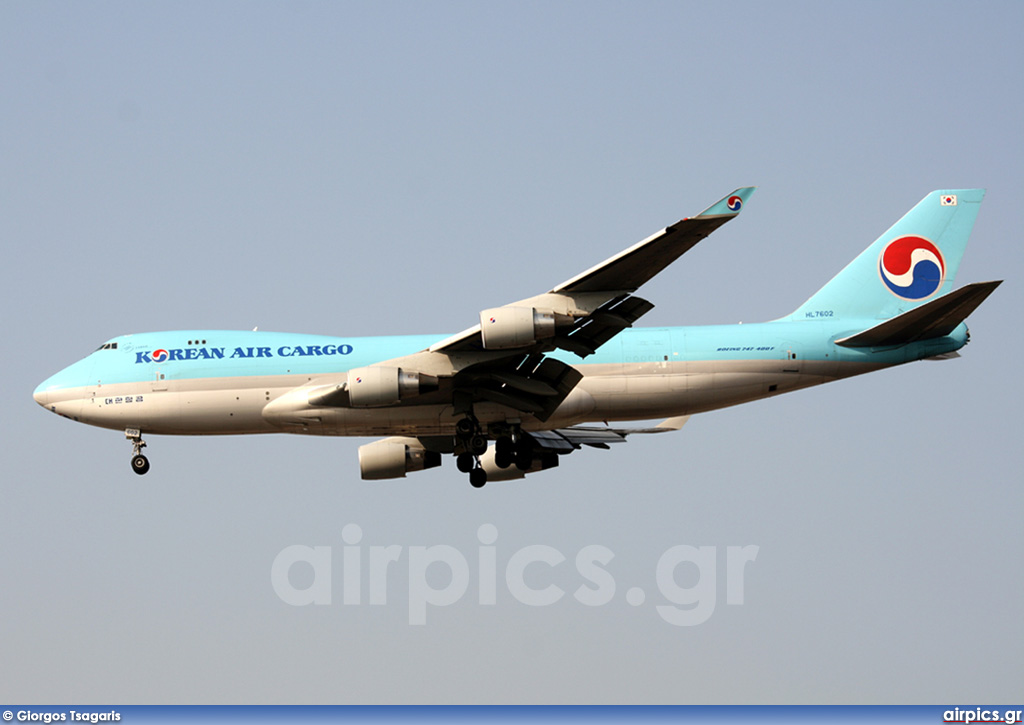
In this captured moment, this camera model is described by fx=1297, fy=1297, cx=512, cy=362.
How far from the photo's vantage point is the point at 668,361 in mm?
34375

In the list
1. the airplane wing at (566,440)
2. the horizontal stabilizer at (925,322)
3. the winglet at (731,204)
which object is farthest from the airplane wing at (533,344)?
the horizontal stabilizer at (925,322)

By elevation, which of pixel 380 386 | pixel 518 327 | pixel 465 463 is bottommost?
pixel 465 463

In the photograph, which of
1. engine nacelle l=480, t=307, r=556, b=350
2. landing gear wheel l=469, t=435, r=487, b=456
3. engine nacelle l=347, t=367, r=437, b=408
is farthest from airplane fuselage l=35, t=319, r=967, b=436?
engine nacelle l=480, t=307, r=556, b=350

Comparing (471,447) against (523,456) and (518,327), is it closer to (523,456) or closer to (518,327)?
(523,456)

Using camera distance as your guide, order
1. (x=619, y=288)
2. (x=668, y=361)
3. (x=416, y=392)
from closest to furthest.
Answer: (x=619, y=288)
(x=416, y=392)
(x=668, y=361)

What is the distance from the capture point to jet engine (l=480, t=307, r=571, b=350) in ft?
93.7

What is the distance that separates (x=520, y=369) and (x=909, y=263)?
40.5 feet

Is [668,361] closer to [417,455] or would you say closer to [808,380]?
[808,380]

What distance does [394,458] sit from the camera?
38.4 meters

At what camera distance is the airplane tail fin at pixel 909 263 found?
36.4 meters

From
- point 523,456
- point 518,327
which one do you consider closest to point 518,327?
point 518,327

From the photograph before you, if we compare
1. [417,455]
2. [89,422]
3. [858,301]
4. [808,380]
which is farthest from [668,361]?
[89,422]

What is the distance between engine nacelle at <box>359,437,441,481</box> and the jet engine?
10.3m

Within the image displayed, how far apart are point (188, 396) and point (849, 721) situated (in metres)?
19.1
